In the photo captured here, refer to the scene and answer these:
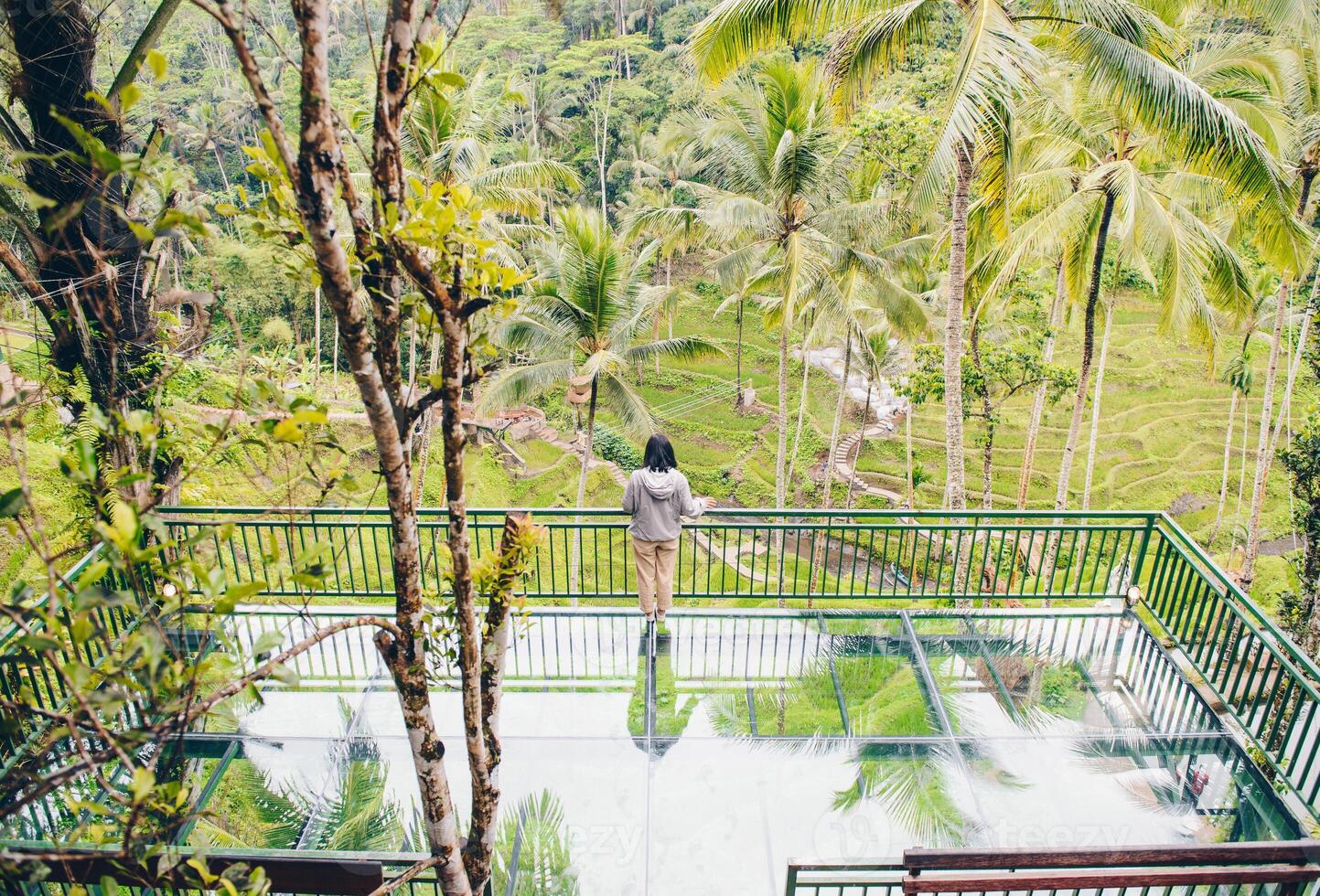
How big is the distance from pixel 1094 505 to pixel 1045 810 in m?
32.9

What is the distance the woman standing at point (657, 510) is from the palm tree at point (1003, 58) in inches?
180

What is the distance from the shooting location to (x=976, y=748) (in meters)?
5.88

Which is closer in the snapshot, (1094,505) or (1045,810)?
(1045,810)

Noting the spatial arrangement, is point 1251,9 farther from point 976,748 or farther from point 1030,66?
point 976,748

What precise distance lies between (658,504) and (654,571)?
67 centimetres

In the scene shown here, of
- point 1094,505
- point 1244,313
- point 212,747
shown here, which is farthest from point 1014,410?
point 212,747

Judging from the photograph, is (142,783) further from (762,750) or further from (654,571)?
(654,571)

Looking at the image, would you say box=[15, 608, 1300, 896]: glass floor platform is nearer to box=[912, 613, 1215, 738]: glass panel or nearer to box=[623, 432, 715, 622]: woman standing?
box=[912, 613, 1215, 738]: glass panel

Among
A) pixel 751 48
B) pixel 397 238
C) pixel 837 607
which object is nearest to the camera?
pixel 397 238

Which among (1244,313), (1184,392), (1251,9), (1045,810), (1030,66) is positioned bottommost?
(1184,392)

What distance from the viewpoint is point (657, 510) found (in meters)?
6.42

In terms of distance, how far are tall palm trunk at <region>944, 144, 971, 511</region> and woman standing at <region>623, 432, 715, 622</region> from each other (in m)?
6.08

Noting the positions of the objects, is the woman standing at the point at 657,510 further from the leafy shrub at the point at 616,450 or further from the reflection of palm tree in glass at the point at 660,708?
the leafy shrub at the point at 616,450

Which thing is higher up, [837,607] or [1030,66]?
[1030,66]
